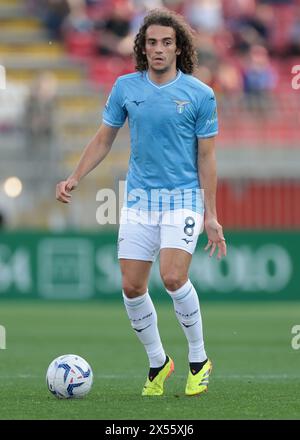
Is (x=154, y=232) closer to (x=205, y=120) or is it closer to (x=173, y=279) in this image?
(x=173, y=279)

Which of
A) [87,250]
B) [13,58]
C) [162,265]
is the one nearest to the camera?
[162,265]

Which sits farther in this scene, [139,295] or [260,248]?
[260,248]

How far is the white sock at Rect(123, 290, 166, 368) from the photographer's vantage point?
8.48 meters

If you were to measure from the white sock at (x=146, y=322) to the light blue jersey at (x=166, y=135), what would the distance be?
64cm

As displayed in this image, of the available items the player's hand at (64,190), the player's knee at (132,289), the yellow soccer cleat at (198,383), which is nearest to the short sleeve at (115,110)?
the player's hand at (64,190)

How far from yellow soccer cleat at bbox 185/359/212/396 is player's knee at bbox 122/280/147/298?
26.6 inches

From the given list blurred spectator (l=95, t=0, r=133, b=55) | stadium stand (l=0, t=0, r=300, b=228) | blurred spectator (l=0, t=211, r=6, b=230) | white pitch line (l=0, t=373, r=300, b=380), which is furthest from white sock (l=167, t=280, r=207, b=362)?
blurred spectator (l=95, t=0, r=133, b=55)

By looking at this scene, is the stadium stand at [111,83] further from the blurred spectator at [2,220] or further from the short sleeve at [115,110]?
the short sleeve at [115,110]

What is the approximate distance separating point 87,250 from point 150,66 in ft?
37.1

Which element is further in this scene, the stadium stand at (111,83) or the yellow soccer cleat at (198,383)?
the stadium stand at (111,83)

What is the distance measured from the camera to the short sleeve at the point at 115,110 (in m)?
8.49
